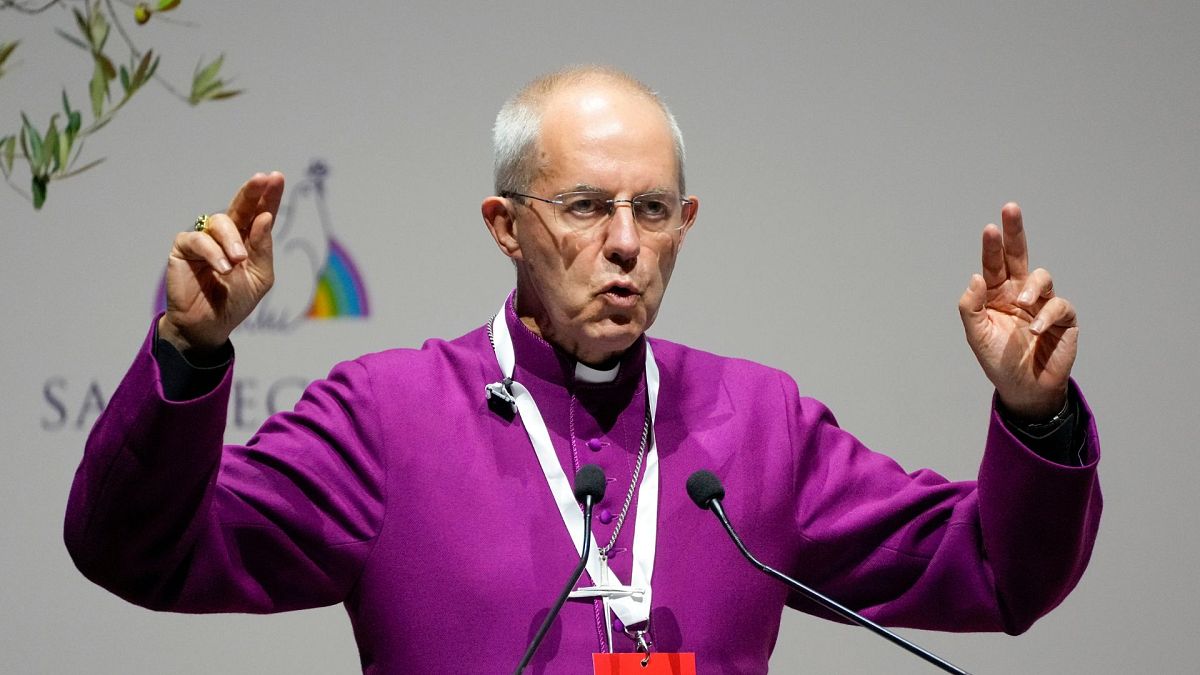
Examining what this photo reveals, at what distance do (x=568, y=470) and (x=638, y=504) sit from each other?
4.7 inches

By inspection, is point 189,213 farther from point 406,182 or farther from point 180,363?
point 180,363

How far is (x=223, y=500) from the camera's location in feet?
6.51

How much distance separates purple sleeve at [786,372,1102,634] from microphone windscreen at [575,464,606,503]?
49 centimetres

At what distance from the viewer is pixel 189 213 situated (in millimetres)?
3352

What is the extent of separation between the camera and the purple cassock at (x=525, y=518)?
1920 mm

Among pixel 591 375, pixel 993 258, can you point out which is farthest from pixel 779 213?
pixel 993 258

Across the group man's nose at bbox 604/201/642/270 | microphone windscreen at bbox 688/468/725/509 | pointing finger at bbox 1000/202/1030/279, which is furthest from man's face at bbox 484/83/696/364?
pointing finger at bbox 1000/202/1030/279

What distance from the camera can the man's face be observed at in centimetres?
217

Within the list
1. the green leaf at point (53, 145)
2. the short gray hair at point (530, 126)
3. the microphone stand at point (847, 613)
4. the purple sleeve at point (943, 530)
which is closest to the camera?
the microphone stand at point (847, 613)

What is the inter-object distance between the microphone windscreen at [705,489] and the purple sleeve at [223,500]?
1.57 ft

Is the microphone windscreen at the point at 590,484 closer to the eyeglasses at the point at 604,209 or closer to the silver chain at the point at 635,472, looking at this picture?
the silver chain at the point at 635,472

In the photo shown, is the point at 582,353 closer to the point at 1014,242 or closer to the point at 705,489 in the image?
the point at 705,489

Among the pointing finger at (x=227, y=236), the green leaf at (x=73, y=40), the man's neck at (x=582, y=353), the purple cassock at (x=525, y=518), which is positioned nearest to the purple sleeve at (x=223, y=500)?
the purple cassock at (x=525, y=518)

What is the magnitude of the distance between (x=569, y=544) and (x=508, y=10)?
5.64ft
